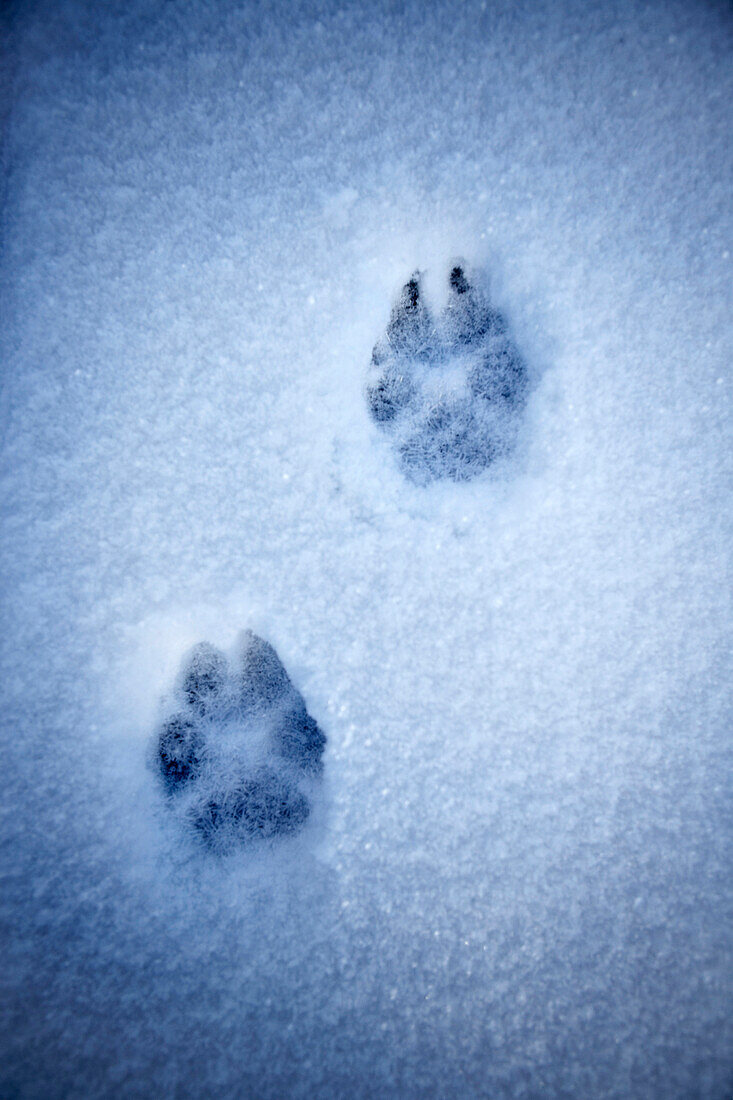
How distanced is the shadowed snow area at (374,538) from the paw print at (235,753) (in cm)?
3

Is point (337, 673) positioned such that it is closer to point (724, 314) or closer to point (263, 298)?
point (263, 298)

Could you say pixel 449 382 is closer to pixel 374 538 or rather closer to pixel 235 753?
pixel 374 538

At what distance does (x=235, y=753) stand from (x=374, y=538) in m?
→ 0.36

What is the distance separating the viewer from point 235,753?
754 mm

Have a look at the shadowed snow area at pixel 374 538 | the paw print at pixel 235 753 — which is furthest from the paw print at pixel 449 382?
the paw print at pixel 235 753

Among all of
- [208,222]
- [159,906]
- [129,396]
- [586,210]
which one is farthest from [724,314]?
[159,906]

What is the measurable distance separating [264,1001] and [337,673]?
46cm

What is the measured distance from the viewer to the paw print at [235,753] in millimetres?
759

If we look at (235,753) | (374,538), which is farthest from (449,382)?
(235,753)

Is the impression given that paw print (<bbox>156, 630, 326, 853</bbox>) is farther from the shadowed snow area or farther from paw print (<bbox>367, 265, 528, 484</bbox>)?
paw print (<bbox>367, 265, 528, 484</bbox>)

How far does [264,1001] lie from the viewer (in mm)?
760

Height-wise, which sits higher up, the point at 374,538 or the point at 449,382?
the point at 449,382

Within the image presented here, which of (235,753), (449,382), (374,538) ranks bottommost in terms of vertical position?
(235,753)

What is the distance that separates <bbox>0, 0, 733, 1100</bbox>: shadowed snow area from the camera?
2.52ft
